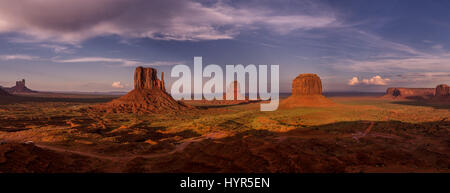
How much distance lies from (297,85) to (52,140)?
3583 inches

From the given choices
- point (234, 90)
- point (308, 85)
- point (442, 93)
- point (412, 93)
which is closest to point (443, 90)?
point (442, 93)

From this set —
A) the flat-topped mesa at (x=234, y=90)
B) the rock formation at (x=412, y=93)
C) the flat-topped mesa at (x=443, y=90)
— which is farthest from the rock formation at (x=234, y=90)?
the flat-topped mesa at (x=443, y=90)

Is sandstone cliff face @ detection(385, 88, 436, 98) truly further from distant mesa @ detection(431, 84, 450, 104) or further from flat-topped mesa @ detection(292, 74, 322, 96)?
flat-topped mesa @ detection(292, 74, 322, 96)

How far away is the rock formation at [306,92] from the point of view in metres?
83.1

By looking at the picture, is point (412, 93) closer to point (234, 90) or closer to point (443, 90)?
point (443, 90)

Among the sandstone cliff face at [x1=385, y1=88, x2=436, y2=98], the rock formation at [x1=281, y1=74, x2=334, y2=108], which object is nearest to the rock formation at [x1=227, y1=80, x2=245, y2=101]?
the rock formation at [x1=281, y1=74, x2=334, y2=108]

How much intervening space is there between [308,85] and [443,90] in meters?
144

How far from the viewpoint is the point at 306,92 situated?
88.3 metres

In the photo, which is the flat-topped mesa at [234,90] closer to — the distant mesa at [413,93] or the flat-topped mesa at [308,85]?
the flat-topped mesa at [308,85]

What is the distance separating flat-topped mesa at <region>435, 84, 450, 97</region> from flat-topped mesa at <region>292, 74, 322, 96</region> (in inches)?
5251

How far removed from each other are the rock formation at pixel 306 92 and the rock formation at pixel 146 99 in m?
51.8
